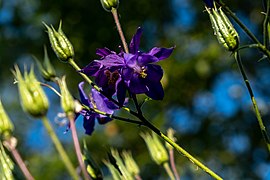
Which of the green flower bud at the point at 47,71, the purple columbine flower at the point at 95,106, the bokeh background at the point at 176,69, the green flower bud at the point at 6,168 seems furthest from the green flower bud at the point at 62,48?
the bokeh background at the point at 176,69

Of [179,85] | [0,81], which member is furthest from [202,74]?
[0,81]

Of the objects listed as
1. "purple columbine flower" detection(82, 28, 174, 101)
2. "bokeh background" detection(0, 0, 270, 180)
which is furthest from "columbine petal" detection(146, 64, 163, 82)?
"bokeh background" detection(0, 0, 270, 180)

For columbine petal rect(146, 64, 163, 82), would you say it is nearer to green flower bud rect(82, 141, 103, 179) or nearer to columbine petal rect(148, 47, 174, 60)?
columbine petal rect(148, 47, 174, 60)

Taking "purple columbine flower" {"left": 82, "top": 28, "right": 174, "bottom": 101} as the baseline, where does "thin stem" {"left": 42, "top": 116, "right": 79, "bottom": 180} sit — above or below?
below

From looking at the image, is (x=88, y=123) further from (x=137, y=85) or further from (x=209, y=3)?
(x=209, y=3)

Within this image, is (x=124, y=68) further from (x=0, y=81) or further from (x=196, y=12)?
(x=0, y=81)

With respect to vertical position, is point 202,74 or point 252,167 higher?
point 202,74
